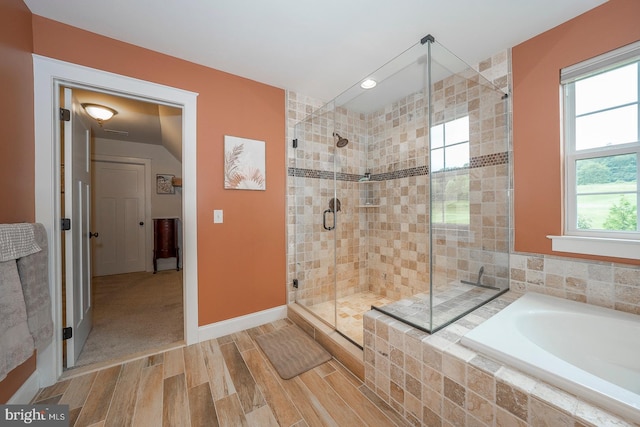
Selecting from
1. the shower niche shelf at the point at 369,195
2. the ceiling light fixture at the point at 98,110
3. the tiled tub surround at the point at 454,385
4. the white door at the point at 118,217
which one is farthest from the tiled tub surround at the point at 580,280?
the white door at the point at 118,217

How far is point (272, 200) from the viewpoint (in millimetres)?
2410

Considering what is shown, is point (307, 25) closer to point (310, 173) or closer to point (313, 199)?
point (310, 173)

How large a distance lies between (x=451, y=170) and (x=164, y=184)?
5074mm

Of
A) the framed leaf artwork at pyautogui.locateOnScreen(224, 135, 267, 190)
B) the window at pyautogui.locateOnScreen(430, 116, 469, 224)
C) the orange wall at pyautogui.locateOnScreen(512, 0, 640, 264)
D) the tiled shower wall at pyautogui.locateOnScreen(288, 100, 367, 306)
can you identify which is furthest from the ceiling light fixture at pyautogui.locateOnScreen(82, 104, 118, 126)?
the orange wall at pyautogui.locateOnScreen(512, 0, 640, 264)

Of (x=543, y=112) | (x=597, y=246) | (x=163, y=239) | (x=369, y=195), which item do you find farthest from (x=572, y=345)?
(x=163, y=239)

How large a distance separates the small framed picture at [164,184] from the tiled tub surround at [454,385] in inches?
190

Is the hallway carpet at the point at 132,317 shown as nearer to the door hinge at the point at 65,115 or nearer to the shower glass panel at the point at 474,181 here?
the door hinge at the point at 65,115

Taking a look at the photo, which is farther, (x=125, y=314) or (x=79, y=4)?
(x=125, y=314)

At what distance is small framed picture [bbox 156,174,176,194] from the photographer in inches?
184

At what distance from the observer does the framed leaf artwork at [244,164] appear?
7.06 feet

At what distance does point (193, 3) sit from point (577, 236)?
2936 millimetres

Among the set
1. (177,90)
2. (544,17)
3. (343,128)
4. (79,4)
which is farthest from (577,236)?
(79,4)

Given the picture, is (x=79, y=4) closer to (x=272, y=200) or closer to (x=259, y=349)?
(x=272, y=200)

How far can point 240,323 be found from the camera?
221 cm
